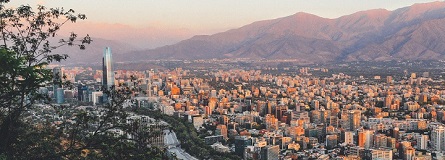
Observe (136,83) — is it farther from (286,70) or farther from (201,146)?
(286,70)

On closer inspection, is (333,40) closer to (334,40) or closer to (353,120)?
(334,40)

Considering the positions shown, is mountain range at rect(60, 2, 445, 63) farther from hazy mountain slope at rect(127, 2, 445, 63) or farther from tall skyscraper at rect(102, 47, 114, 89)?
tall skyscraper at rect(102, 47, 114, 89)

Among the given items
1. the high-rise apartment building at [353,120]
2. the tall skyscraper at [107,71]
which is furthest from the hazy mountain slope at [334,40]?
the high-rise apartment building at [353,120]

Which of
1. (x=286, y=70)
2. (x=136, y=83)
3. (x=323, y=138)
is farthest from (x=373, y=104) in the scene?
(x=286, y=70)

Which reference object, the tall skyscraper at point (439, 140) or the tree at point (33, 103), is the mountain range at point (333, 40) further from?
the tree at point (33, 103)

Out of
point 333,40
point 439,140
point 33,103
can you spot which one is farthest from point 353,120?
point 333,40

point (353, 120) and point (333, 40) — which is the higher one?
Result: point (333, 40)

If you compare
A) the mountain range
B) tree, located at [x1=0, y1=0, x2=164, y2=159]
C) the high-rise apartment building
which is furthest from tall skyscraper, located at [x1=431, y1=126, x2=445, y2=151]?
the mountain range

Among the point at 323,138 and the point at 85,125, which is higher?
the point at 85,125
